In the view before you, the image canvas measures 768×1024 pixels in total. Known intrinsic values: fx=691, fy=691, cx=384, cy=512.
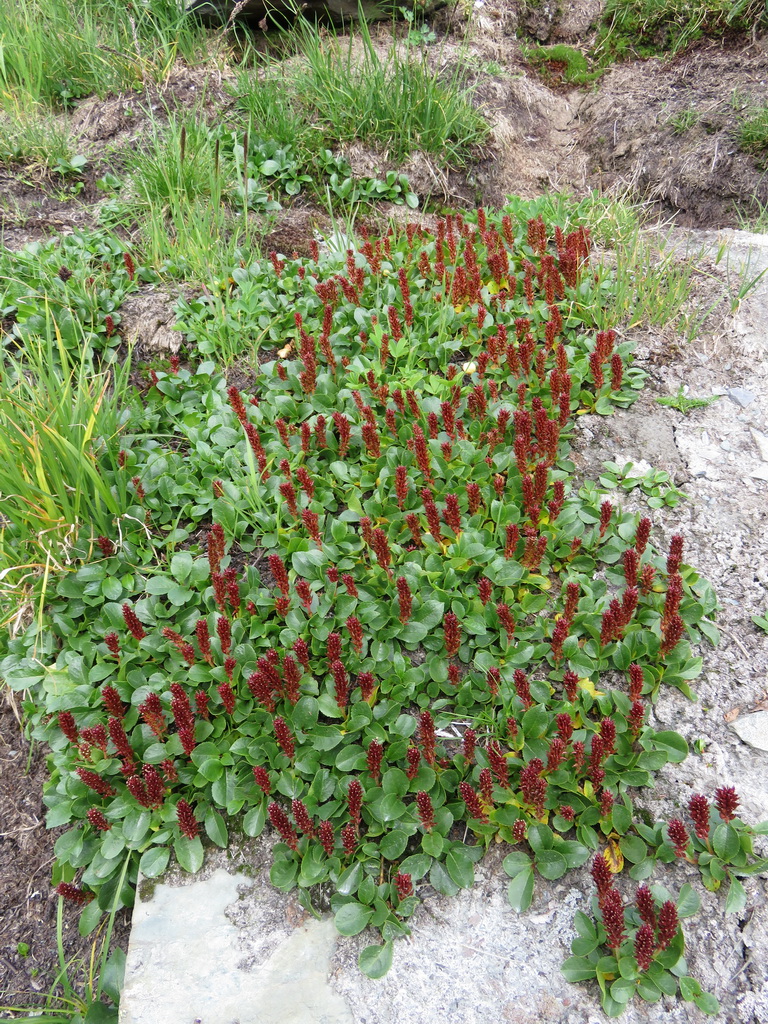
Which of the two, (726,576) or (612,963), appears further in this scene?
(726,576)

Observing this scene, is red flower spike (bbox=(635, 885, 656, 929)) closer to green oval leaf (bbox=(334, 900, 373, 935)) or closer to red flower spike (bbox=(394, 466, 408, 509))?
green oval leaf (bbox=(334, 900, 373, 935))

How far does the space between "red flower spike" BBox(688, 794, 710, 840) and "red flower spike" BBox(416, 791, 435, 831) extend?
79cm

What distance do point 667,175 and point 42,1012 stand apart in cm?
657

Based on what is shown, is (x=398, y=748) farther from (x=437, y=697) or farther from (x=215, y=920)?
(x=215, y=920)

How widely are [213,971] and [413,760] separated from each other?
2.85 ft

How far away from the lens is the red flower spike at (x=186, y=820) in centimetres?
226

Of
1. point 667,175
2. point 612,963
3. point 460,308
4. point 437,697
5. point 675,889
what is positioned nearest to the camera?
point 612,963

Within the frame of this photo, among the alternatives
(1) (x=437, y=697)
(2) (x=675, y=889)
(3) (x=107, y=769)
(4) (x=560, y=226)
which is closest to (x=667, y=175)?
(4) (x=560, y=226)

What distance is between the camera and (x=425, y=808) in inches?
85.2

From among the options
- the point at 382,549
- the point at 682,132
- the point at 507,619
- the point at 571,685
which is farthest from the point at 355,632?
the point at 682,132

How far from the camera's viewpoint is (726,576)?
289cm

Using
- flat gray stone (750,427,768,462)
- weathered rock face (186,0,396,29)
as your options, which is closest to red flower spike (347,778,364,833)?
flat gray stone (750,427,768,462)

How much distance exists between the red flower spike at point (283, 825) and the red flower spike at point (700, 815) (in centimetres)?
124

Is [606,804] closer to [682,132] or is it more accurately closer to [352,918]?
[352,918]
